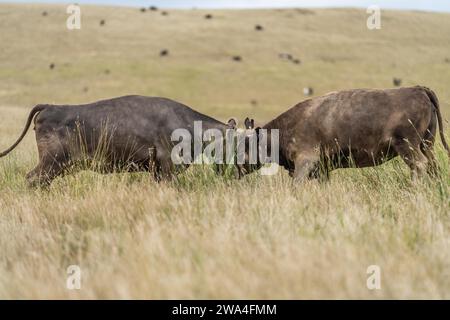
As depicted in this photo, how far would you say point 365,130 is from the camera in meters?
7.83

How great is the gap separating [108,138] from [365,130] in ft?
10.0

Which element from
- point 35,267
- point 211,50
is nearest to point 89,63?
point 211,50

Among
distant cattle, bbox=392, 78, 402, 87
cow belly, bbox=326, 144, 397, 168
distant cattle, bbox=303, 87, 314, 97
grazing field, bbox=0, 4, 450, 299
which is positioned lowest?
grazing field, bbox=0, 4, 450, 299

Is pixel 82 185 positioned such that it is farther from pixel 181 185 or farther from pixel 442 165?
pixel 442 165

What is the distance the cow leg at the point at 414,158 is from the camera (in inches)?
296

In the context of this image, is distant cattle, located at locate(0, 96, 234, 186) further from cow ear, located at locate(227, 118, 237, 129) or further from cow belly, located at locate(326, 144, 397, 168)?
cow belly, located at locate(326, 144, 397, 168)

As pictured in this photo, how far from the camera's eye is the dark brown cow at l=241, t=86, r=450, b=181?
766 cm

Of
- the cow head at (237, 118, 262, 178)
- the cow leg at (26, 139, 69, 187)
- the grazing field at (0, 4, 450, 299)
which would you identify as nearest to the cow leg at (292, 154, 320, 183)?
the grazing field at (0, 4, 450, 299)

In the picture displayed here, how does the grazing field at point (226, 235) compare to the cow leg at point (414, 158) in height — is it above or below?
below

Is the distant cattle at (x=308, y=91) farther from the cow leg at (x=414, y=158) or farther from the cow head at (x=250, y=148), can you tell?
the cow leg at (x=414, y=158)

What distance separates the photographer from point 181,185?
7.70 meters

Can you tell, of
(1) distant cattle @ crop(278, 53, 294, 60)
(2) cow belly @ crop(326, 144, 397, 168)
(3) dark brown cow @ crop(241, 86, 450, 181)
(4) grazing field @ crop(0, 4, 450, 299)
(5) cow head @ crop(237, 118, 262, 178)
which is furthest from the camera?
(1) distant cattle @ crop(278, 53, 294, 60)

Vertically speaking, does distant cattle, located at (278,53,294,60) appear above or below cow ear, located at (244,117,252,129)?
above

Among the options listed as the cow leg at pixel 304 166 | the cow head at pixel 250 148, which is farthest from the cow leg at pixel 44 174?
the cow leg at pixel 304 166
